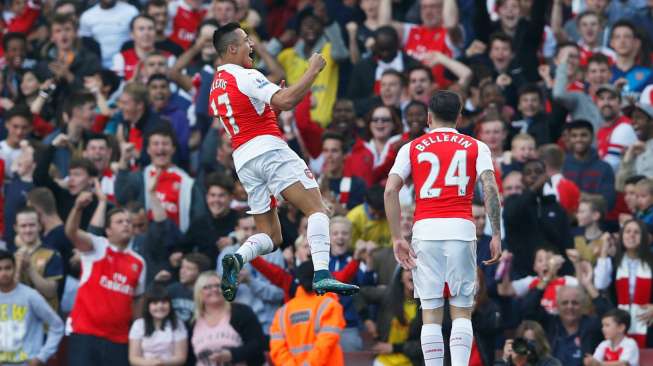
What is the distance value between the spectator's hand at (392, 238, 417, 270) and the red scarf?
15.4 ft

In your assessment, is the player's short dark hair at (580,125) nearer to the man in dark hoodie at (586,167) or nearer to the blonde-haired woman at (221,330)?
the man in dark hoodie at (586,167)

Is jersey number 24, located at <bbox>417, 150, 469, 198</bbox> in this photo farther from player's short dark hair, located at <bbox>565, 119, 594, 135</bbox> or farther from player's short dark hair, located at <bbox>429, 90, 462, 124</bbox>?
player's short dark hair, located at <bbox>565, 119, 594, 135</bbox>

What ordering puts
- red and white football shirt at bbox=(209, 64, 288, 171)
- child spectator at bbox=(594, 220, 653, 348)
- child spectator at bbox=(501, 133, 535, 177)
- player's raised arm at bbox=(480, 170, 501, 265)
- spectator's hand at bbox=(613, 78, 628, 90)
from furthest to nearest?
spectator's hand at bbox=(613, 78, 628, 90) → child spectator at bbox=(501, 133, 535, 177) → child spectator at bbox=(594, 220, 653, 348) → red and white football shirt at bbox=(209, 64, 288, 171) → player's raised arm at bbox=(480, 170, 501, 265)

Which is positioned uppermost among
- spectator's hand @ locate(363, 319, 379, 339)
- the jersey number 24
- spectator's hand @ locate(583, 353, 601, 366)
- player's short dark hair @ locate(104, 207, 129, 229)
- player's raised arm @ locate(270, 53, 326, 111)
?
player's raised arm @ locate(270, 53, 326, 111)

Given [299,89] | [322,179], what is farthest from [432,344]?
[322,179]

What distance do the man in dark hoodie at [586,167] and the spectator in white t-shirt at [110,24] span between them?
7.33 m

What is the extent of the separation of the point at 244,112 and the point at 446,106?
1786 millimetres

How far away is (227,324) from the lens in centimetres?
1869

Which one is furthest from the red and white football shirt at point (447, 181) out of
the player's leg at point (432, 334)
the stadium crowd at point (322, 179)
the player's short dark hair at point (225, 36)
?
the stadium crowd at point (322, 179)

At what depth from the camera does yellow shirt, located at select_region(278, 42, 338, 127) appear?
A: 23266 millimetres

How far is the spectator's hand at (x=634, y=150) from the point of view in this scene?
20.6 metres

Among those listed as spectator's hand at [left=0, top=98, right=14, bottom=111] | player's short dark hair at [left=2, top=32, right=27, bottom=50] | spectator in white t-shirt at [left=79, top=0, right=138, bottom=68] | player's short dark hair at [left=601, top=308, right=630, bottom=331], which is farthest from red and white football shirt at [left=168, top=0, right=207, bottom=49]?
player's short dark hair at [left=601, top=308, right=630, bottom=331]


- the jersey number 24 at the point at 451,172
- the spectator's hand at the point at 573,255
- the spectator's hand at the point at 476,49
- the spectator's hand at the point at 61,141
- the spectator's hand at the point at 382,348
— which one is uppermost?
the spectator's hand at the point at 476,49

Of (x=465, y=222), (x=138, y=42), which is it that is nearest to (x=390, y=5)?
(x=138, y=42)
